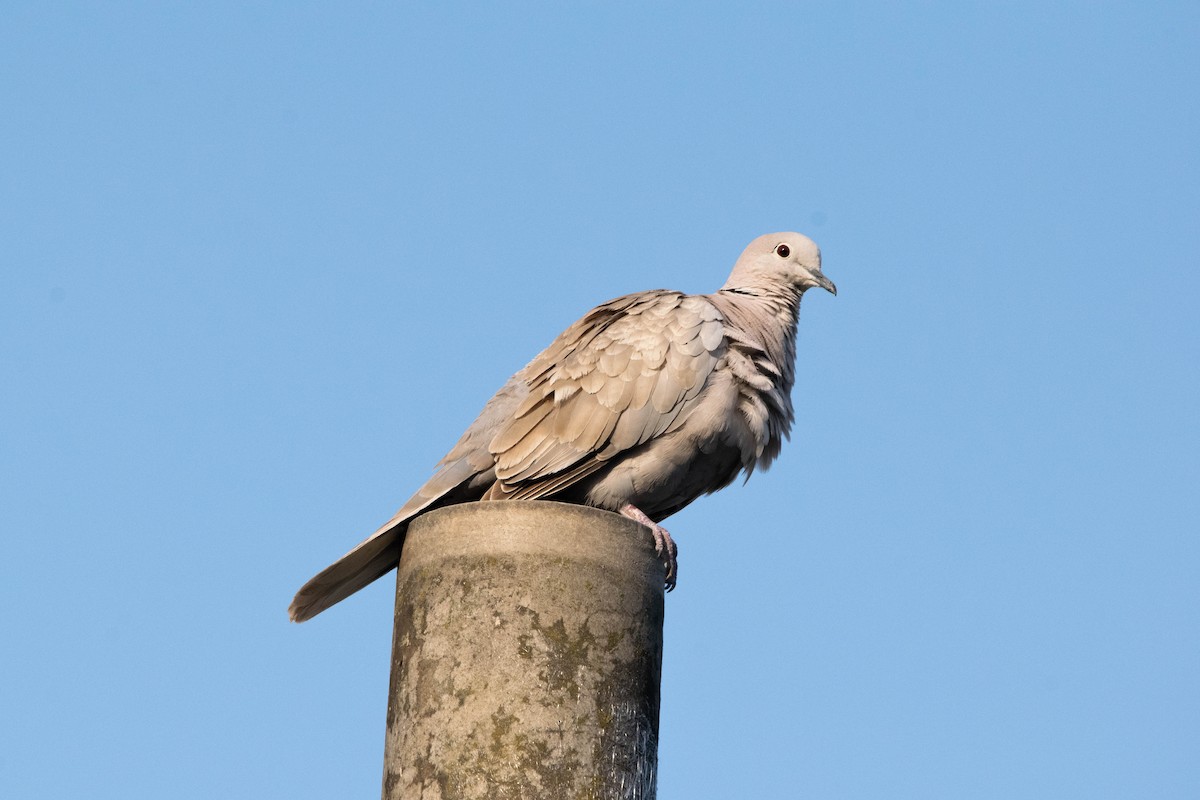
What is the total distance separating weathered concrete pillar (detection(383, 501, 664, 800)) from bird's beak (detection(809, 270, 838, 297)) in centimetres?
328

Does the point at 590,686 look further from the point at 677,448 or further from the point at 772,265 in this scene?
the point at 772,265

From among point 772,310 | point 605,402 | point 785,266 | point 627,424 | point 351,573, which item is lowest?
point 351,573

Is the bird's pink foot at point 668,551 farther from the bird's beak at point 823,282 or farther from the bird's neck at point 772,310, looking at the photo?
the bird's beak at point 823,282

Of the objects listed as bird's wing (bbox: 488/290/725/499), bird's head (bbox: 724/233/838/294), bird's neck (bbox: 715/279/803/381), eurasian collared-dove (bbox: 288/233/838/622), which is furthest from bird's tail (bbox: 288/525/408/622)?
bird's head (bbox: 724/233/838/294)

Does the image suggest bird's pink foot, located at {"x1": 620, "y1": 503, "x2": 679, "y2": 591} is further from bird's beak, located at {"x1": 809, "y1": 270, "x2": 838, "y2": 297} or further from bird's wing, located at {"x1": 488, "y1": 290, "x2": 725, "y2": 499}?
bird's beak, located at {"x1": 809, "y1": 270, "x2": 838, "y2": 297}

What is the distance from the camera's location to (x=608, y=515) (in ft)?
19.8

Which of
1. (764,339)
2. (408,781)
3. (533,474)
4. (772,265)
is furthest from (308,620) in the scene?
(772,265)

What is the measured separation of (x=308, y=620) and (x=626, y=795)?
7.65 ft

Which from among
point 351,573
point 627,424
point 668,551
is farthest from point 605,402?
point 351,573

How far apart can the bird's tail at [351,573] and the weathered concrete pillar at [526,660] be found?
0.86 m

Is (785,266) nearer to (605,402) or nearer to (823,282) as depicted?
(823,282)

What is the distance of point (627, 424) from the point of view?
746 cm

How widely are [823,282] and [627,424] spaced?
2072 millimetres

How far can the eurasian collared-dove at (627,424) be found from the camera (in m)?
7.45
